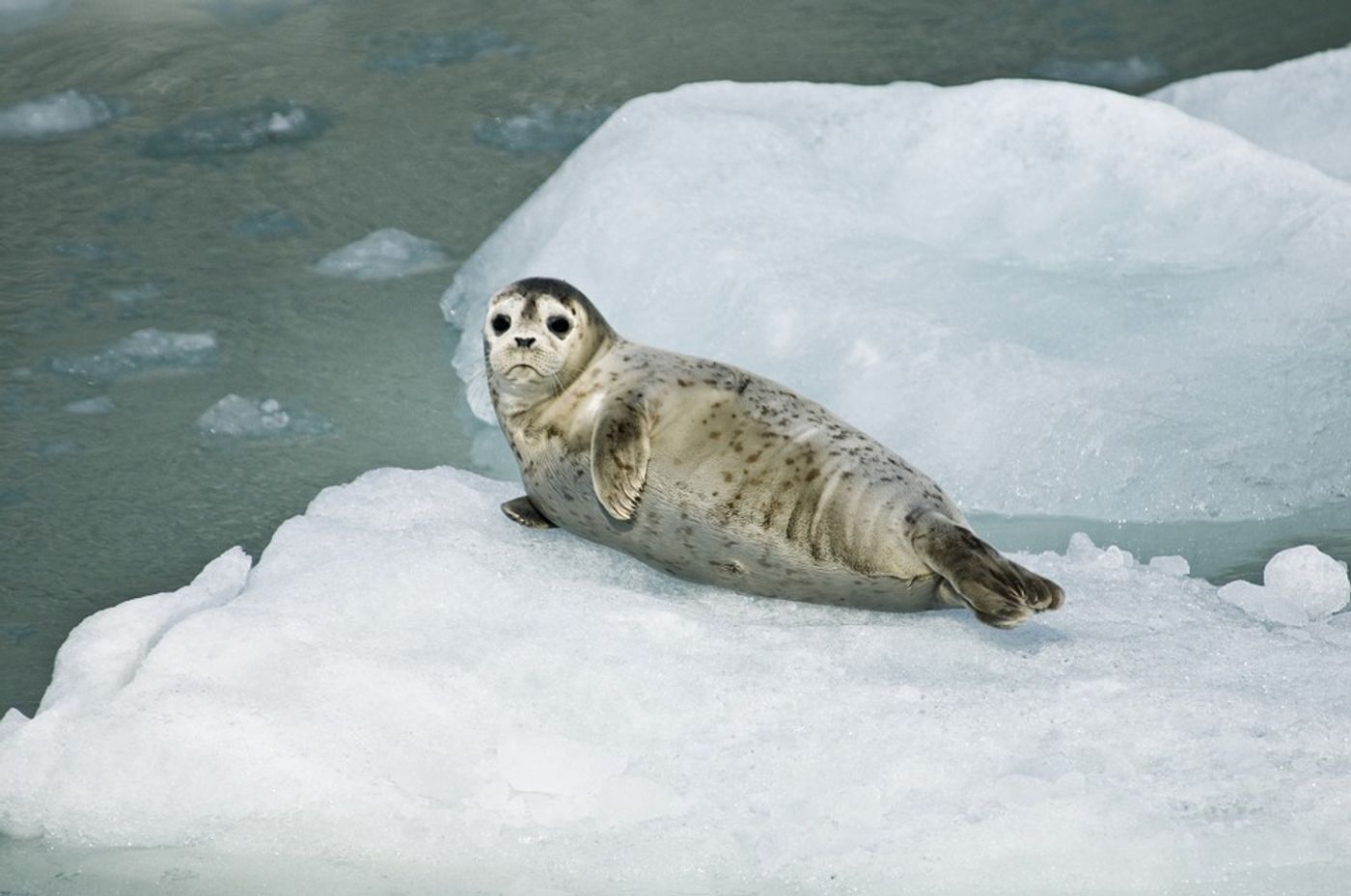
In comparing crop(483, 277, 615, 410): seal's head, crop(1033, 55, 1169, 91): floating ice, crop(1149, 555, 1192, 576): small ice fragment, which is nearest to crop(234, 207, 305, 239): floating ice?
crop(483, 277, 615, 410): seal's head

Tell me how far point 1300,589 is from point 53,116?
4767mm

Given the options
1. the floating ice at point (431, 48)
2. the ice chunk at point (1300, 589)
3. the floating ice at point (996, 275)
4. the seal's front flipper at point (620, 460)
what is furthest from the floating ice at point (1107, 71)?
the seal's front flipper at point (620, 460)

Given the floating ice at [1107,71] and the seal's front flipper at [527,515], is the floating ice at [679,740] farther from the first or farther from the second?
the floating ice at [1107,71]

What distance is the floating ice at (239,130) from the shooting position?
665cm

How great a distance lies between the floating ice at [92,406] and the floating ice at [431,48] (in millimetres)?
2596

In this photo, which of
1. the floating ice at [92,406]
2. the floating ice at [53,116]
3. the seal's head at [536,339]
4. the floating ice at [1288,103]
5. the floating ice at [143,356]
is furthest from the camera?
the floating ice at [53,116]

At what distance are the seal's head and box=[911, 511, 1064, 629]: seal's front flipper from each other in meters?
0.76

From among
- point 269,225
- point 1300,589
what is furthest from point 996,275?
point 269,225

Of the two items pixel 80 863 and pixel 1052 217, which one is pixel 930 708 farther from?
pixel 1052 217

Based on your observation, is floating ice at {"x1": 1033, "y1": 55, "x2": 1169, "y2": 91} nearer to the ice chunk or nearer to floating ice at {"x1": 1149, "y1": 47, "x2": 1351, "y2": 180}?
floating ice at {"x1": 1149, "y1": 47, "x2": 1351, "y2": 180}

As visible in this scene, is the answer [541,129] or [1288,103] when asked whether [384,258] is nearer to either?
[541,129]

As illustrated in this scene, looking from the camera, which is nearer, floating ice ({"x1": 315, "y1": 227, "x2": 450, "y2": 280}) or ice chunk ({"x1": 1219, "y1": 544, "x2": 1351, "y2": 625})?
ice chunk ({"x1": 1219, "y1": 544, "x2": 1351, "y2": 625})

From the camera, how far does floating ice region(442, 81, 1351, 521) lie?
4.44 m

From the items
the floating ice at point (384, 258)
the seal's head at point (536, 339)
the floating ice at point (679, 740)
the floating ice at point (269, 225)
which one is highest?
the seal's head at point (536, 339)
